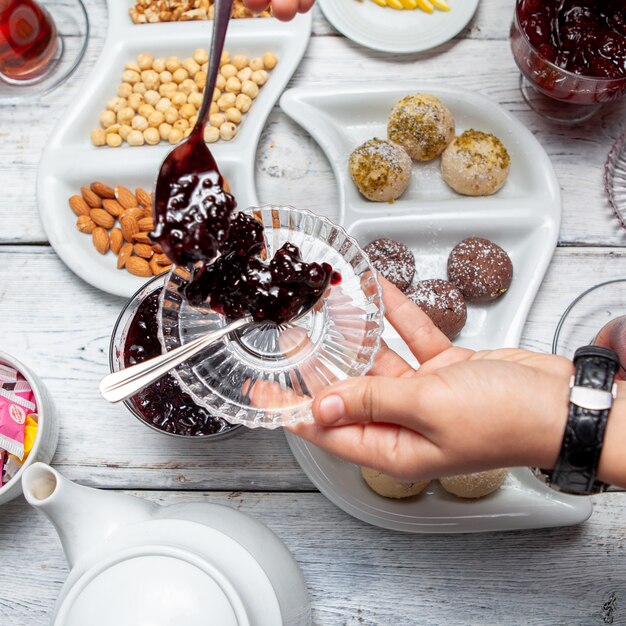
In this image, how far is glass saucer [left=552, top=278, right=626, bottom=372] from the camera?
1.48m

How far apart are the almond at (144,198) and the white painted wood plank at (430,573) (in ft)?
2.35

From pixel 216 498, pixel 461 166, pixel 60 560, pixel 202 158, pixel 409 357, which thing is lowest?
pixel 60 560

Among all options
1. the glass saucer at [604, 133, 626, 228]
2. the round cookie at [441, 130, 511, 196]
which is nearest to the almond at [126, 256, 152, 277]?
the round cookie at [441, 130, 511, 196]

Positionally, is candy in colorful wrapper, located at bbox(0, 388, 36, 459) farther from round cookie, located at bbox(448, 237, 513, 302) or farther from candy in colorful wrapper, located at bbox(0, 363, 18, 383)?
round cookie, located at bbox(448, 237, 513, 302)

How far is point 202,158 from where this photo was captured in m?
1.07

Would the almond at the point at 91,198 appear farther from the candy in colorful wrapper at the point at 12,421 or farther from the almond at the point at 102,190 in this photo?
the candy in colorful wrapper at the point at 12,421

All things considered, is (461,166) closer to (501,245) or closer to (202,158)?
(501,245)

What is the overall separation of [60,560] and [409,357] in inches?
33.5

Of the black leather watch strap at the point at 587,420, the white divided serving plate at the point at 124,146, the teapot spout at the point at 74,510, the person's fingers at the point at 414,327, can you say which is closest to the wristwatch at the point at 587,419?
the black leather watch strap at the point at 587,420

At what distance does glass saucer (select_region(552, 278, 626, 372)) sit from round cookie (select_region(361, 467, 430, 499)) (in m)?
0.44

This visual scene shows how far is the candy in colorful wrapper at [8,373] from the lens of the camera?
1.37 metres

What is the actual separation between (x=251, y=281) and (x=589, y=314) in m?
0.82

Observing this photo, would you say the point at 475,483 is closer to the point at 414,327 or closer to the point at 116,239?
the point at 414,327

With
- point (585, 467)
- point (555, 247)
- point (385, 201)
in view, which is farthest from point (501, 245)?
point (585, 467)
